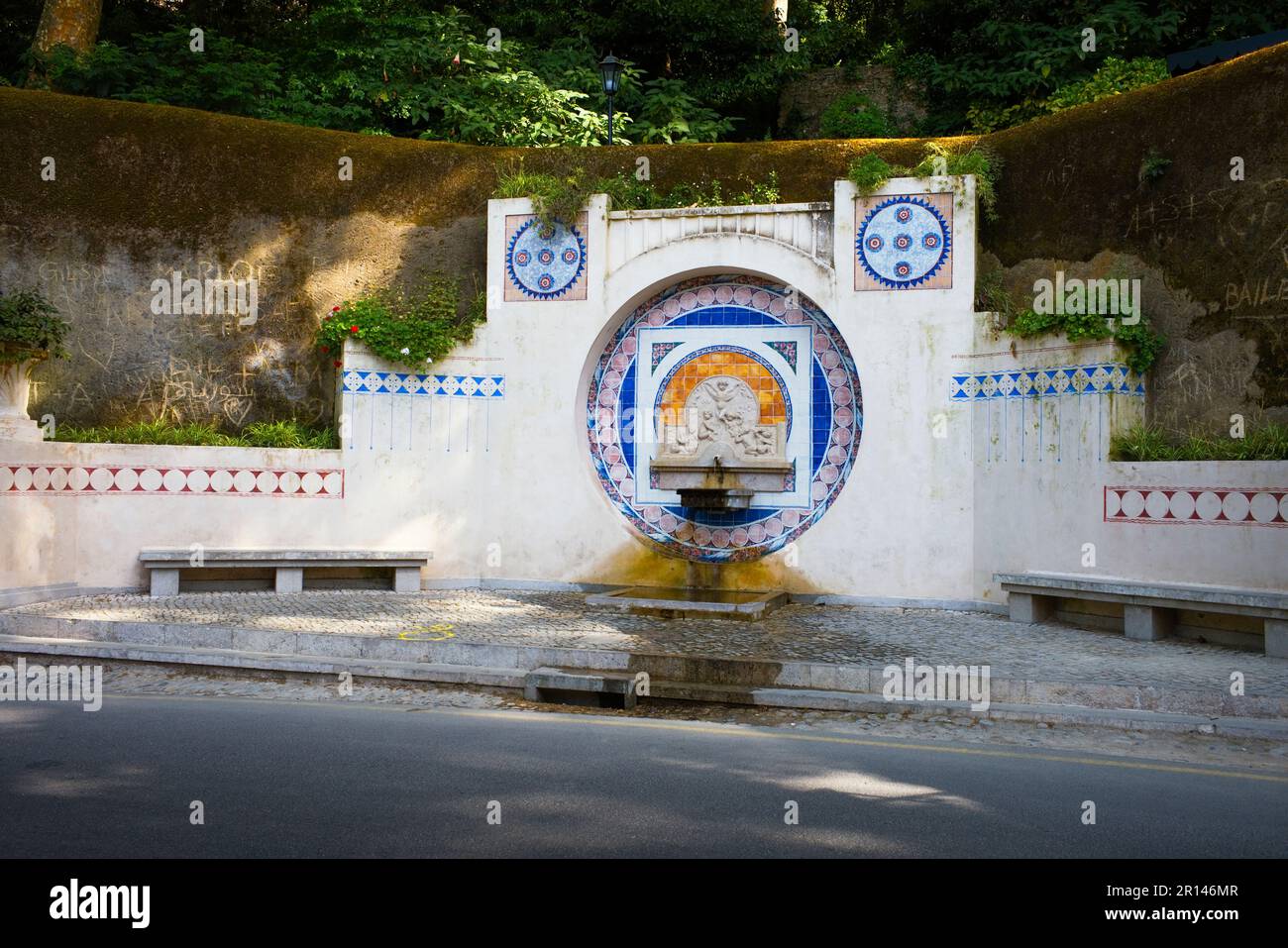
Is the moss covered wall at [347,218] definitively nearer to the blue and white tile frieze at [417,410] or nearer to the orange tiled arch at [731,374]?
the blue and white tile frieze at [417,410]

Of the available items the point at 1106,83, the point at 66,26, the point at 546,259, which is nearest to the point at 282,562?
the point at 546,259

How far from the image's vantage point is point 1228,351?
10148 mm

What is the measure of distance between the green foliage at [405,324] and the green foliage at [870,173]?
4.46m

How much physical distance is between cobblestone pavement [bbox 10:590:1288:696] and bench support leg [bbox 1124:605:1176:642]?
0.15 m

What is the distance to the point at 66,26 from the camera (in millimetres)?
16703

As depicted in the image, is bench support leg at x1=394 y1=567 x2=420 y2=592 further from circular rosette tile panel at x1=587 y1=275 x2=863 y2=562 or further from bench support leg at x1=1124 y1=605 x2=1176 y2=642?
bench support leg at x1=1124 y1=605 x2=1176 y2=642

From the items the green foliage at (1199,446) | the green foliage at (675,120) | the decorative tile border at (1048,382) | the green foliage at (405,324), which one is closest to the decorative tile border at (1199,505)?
the green foliage at (1199,446)

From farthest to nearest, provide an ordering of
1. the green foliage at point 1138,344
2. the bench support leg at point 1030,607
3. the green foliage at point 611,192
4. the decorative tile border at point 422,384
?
the green foliage at point 611,192 → the decorative tile border at point 422,384 → the bench support leg at point 1030,607 → the green foliage at point 1138,344

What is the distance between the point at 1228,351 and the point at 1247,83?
2.43 metres

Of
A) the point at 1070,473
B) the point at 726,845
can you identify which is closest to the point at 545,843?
the point at 726,845

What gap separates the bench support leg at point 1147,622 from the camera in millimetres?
9531

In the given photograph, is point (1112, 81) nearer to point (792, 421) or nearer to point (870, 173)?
point (870, 173)

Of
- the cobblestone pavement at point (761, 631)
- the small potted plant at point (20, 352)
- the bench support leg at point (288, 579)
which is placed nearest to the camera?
the cobblestone pavement at point (761, 631)

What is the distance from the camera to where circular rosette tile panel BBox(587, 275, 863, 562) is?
1230 cm
